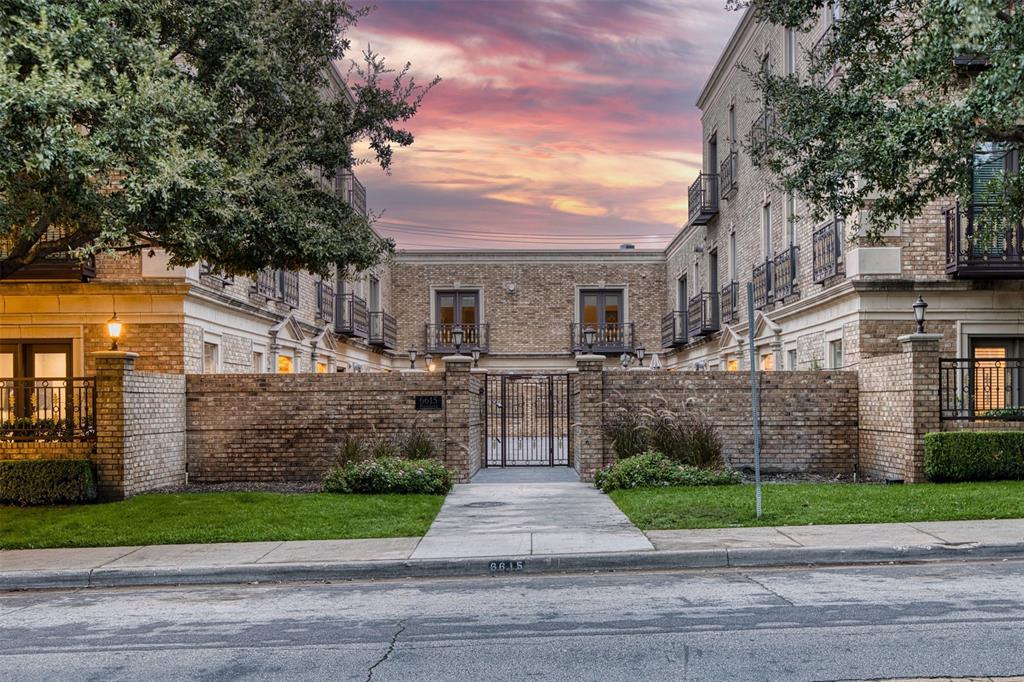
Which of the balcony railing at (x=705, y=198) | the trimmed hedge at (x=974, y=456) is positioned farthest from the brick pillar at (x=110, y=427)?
the balcony railing at (x=705, y=198)

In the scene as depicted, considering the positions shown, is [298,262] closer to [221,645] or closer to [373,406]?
[373,406]

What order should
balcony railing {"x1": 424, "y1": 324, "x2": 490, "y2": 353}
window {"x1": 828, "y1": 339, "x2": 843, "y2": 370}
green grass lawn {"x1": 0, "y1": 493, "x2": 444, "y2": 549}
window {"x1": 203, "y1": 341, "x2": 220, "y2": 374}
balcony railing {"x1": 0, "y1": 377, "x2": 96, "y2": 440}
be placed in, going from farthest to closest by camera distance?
balcony railing {"x1": 424, "y1": 324, "x2": 490, "y2": 353}
window {"x1": 203, "y1": 341, "x2": 220, "y2": 374}
window {"x1": 828, "y1": 339, "x2": 843, "y2": 370}
balcony railing {"x1": 0, "y1": 377, "x2": 96, "y2": 440}
green grass lawn {"x1": 0, "y1": 493, "x2": 444, "y2": 549}

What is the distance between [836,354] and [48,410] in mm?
14437

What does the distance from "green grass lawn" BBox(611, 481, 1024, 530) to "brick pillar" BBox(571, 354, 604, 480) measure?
2248 mm

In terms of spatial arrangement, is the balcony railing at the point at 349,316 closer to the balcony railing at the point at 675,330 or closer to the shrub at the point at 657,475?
the balcony railing at the point at 675,330

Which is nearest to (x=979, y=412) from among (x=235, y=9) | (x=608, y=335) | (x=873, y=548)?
(x=873, y=548)

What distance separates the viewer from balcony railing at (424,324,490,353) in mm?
39594

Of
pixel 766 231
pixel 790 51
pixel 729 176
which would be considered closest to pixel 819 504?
pixel 766 231

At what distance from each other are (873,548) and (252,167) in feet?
27.6

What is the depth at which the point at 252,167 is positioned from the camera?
38.2ft

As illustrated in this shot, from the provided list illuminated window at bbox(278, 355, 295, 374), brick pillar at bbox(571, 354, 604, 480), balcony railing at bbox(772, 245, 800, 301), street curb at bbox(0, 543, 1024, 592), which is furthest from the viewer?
illuminated window at bbox(278, 355, 295, 374)

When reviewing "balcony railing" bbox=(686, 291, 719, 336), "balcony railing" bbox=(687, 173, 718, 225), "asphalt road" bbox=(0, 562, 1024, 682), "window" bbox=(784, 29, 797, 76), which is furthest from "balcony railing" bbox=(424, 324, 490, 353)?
"asphalt road" bbox=(0, 562, 1024, 682)

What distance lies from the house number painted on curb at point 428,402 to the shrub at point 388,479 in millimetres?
2029

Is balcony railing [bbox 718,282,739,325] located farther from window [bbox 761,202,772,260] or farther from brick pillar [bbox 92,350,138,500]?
brick pillar [bbox 92,350,138,500]
